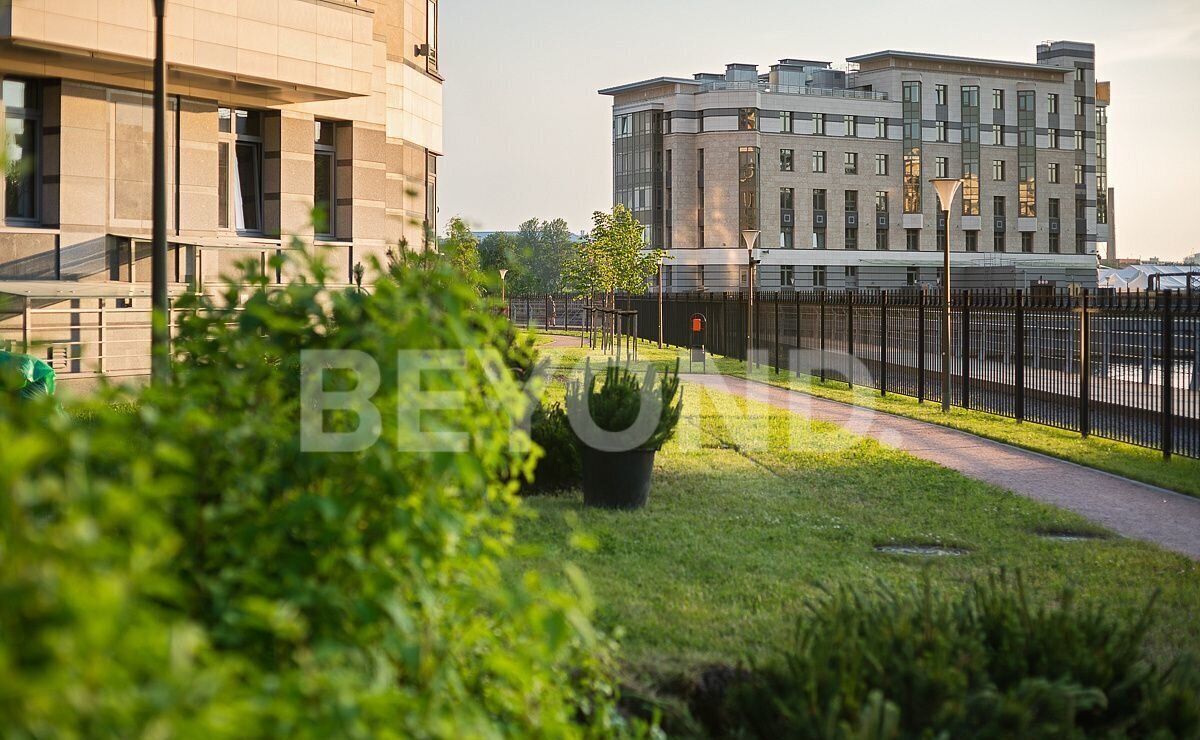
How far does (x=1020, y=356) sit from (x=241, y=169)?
52.9ft

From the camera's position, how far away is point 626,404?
33.2 ft

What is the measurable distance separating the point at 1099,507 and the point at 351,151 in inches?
773

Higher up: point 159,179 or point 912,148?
point 912,148

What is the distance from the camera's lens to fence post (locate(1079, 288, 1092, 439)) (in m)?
15.1

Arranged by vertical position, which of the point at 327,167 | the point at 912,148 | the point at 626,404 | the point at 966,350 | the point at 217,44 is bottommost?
the point at 626,404

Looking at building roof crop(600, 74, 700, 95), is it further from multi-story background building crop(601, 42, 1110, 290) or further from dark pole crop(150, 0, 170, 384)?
dark pole crop(150, 0, 170, 384)

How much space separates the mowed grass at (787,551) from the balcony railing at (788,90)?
77532 mm

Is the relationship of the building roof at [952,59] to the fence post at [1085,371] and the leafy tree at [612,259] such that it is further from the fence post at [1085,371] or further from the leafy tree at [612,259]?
the fence post at [1085,371]

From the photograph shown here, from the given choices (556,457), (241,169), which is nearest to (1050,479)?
(556,457)

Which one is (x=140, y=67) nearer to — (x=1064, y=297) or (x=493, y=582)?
(x=1064, y=297)

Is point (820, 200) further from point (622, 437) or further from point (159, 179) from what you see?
point (622, 437)

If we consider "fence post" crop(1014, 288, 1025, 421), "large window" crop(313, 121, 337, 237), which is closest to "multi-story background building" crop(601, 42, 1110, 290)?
"large window" crop(313, 121, 337, 237)

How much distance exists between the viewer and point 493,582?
3266 mm

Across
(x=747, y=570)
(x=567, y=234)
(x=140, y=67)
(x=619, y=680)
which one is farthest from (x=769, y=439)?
(x=567, y=234)
